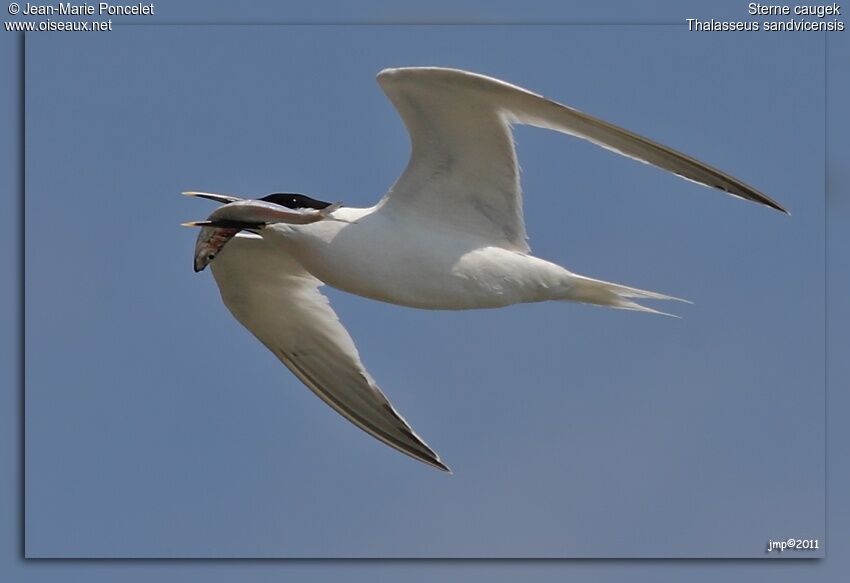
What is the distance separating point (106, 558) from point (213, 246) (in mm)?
1405

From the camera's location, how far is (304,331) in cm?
830

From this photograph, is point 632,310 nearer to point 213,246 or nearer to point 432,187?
point 432,187

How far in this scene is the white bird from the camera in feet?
22.4

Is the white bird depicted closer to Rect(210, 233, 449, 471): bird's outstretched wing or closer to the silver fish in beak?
the silver fish in beak

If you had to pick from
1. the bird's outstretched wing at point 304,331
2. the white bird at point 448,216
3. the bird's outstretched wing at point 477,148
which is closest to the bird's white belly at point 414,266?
the white bird at point 448,216

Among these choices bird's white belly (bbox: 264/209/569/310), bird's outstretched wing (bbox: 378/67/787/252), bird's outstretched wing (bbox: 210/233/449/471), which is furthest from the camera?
bird's outstretched wing (bbox: 210/233/449/471)

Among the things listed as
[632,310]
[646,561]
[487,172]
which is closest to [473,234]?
[487,172]

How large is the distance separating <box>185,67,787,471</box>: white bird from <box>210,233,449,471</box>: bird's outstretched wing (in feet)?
1.53

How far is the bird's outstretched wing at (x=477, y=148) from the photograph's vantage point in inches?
267

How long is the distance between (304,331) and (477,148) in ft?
5.12

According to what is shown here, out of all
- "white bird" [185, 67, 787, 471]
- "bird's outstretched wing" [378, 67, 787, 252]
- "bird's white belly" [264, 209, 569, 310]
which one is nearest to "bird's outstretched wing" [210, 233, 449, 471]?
"white bird" [185, 67, 787, 471]

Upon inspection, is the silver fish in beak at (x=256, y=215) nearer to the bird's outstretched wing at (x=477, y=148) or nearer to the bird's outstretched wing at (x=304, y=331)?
the bird's outstretched wing at (x=477, y=148)

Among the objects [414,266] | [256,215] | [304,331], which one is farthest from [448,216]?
[304,331]

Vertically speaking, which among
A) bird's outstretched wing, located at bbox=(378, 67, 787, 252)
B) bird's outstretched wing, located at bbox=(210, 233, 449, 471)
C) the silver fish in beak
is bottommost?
bird's outstretched wing, located at bbox=(210, 233, 449, 471)
